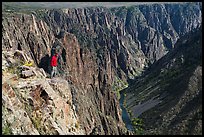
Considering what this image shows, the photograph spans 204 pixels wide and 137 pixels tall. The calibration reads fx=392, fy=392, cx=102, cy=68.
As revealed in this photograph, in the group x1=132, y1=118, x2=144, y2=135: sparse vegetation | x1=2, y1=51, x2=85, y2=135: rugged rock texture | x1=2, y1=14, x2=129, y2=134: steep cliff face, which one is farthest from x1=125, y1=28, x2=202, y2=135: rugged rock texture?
x1=2, y1=51, x2=85, y2=135: rugged rock texture

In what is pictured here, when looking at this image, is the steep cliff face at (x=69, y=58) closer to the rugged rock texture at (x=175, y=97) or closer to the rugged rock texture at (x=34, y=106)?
the rugged rock texture at (x=175, y=97)

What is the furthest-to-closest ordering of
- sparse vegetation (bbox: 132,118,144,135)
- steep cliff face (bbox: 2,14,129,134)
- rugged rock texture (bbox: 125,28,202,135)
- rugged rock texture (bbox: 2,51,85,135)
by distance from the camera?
steep cliff face (bbox: 2,14,129,134) < sparse vegetation (bbox: 132,118,144,135) < rugged rock texture (bbox: 125,28,202,135) < rugged rock texture (bbox: 2,51,85,135)

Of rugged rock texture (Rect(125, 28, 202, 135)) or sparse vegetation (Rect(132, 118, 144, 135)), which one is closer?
rugged rock texture (Rect(125, 28, 202, 135))

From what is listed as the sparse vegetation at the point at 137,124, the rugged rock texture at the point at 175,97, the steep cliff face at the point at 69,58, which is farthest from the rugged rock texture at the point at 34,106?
the sparse vegetation at the point at 137,124

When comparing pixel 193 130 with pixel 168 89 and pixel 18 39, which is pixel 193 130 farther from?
pixel 18 39

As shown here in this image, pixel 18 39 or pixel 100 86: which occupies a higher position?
pixel 18 39

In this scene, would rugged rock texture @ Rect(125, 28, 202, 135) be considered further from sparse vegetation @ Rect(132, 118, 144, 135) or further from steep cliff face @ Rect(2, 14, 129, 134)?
steep cliff face @ Rect(2, 14, 129, 134)

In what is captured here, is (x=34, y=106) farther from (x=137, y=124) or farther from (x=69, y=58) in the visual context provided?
(x=69, y=58)

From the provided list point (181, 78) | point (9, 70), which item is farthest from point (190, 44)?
point (9, 70)
